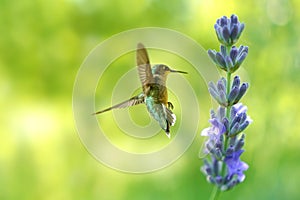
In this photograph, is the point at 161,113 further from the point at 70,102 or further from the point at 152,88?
the point at 70,102

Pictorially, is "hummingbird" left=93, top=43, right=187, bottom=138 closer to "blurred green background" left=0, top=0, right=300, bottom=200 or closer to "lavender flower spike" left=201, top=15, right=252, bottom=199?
"lavender flower spike" left=201, top=15, right=252, bottom=199

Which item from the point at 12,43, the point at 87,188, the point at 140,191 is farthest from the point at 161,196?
the point at 12,43

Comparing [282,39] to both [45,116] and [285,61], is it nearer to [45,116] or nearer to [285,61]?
[285,61]

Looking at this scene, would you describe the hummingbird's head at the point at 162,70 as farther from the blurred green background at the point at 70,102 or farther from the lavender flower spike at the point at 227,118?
the blurred green background at the point at 70,102

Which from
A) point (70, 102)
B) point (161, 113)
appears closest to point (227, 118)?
point (161, 113)

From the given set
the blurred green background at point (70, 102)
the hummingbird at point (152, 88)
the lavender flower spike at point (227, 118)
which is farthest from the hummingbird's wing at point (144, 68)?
the blurred green background at point (70, 102)

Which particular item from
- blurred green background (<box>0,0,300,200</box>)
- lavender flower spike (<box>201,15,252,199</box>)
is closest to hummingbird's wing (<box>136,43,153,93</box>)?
lavender flower spike (<box>201,15,252,199</box>)
